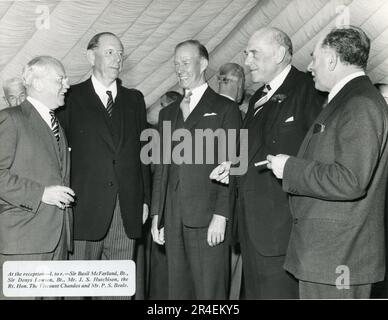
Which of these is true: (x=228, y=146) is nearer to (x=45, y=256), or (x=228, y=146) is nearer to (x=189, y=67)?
(x=189, y=67)

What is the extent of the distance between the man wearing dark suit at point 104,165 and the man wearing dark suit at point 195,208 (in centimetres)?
15

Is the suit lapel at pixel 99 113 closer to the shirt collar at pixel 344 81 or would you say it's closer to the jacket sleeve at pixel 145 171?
the jacket sleeve at pixel 145 171

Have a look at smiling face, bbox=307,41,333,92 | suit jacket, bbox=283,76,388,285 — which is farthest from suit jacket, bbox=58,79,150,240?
smiling face, bbox=307,41,333,92

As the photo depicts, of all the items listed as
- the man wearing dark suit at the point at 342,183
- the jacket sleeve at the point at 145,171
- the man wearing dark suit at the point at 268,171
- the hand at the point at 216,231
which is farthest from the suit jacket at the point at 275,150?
the jacket sleeve at the point at 145,171

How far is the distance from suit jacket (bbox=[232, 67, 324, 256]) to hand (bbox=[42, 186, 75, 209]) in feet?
2.50

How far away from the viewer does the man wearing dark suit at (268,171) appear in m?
2.18

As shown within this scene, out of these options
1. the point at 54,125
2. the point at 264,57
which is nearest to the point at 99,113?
the point at 54,125

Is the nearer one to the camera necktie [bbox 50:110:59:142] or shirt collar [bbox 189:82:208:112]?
necktie [bbox 50:110:59:142]

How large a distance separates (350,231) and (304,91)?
26.3 inches

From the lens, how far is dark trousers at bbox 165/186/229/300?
234 centimetres

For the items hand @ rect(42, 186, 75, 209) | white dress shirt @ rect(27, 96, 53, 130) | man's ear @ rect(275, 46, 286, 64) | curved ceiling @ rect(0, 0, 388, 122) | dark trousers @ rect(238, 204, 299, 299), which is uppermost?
curved ceiling @ rect(0, 0, 388, 122)

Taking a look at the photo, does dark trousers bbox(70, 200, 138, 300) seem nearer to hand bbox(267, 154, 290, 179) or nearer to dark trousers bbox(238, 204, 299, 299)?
dark trousers bbox(238, 204, 299, 299)

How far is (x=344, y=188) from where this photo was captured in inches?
68.8

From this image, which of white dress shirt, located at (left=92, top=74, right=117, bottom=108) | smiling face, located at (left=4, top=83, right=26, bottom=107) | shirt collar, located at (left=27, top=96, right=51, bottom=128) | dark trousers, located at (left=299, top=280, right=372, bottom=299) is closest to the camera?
dark trousers, located at (left=299, top=280, right=372, bottom=299)
